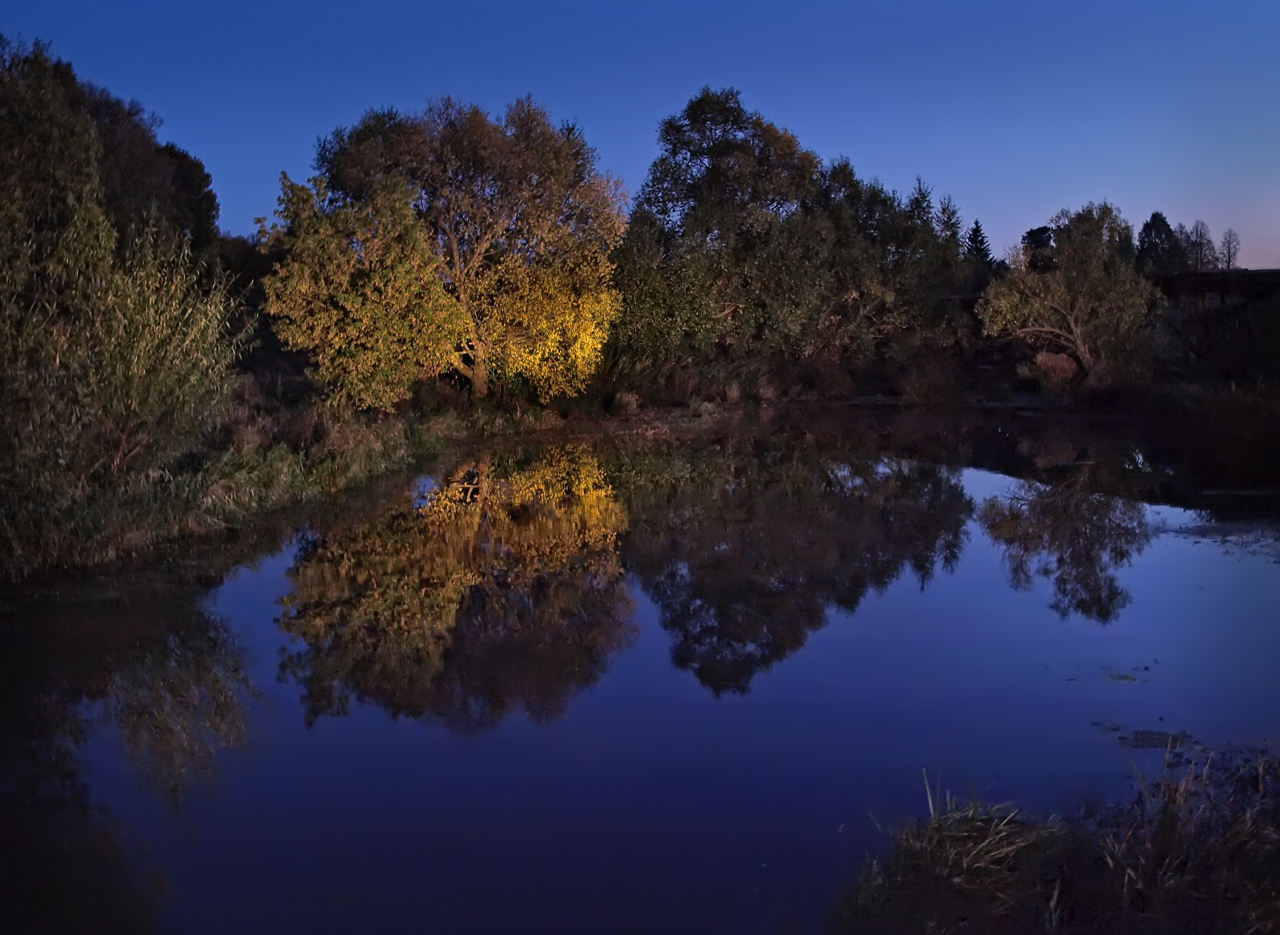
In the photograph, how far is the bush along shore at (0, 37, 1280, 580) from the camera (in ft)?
43.5

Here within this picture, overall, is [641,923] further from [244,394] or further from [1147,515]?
[244,394]

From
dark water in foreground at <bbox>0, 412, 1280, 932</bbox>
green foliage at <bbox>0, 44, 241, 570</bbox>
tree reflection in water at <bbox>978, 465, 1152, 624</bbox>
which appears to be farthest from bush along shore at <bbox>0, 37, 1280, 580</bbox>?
tree reflection in water at <bbox>978, 465, 1152, 624</bbox>

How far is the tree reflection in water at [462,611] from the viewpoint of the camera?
8.96 metres

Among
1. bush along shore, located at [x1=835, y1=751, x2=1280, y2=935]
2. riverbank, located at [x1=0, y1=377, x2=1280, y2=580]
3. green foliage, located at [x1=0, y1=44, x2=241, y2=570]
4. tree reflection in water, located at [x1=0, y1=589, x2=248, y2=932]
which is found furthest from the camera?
riverbank, located at [x1=0, y1=377, x2=1280, y2=580]

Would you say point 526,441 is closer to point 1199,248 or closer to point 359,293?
Result: point 359,293

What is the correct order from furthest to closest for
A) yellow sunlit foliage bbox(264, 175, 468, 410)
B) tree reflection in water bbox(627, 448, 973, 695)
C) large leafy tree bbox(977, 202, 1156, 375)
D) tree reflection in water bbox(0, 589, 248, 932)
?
large leafy tree bbox(977, 202, 1156, 375) → yellow sunlit foliage bbox(264, 175, 468, 410) → tree reflection in water bbox(627, 448, 973, 695) → tree reflection in water bbox(0, 589, 248, 932)

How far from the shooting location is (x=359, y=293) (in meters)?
22.7

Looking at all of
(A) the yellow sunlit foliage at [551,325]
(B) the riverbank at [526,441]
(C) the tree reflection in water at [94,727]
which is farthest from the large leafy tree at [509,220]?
(C) the tree reflection in water at [94,727]

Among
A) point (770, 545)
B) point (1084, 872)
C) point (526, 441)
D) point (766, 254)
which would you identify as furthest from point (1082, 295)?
point (1084, 872)

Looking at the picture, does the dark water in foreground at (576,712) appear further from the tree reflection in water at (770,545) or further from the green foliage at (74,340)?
the green foliage at (74,340)

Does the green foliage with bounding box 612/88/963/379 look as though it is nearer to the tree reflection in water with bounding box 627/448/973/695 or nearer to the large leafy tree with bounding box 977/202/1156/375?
the large leafy tree with bounding box 977/202/1156/375

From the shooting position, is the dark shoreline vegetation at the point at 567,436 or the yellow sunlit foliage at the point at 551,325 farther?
the yellow sunlit foliage at the point at 551,325

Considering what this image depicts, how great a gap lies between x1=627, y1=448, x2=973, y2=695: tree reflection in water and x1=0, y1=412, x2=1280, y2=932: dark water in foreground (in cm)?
8

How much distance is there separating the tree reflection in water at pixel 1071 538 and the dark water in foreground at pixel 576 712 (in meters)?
0.08
